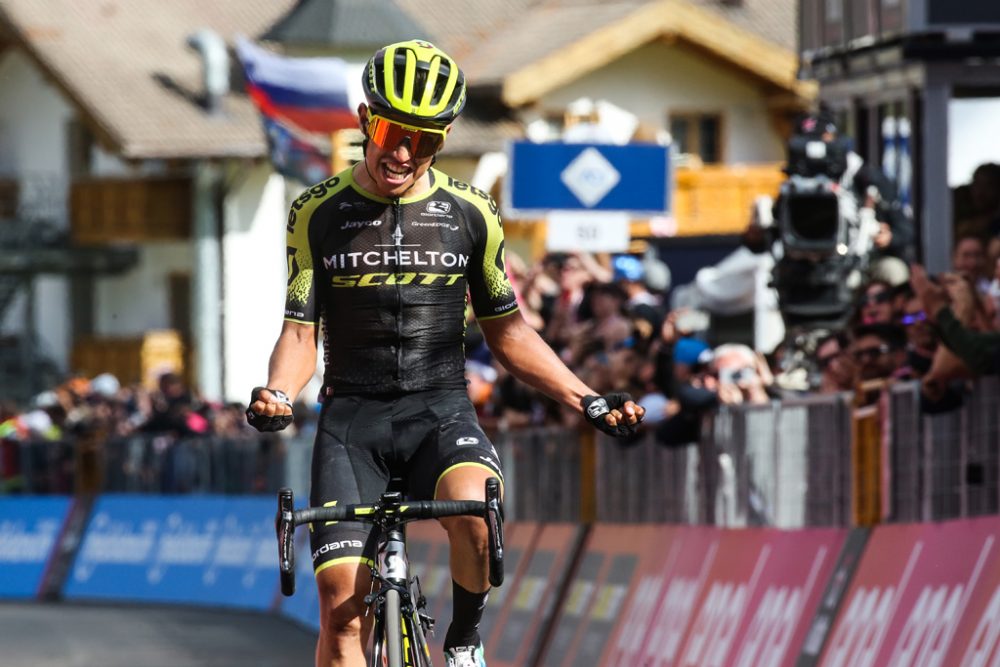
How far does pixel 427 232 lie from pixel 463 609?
1.20m

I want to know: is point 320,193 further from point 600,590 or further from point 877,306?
point 600,590

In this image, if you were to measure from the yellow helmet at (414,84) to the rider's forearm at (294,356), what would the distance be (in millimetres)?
793

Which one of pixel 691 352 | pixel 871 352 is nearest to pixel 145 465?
pixel 691 352

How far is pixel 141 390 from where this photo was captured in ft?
111

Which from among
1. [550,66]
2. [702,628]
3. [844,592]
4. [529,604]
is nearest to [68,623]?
[529,604]

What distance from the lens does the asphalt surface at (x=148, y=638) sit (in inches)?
690

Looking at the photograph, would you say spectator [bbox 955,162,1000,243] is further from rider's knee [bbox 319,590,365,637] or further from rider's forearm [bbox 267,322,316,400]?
rider's knee [bbox 319,590,365,637]

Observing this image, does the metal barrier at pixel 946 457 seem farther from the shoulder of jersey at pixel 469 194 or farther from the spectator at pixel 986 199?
the spectator at pixel 986 199

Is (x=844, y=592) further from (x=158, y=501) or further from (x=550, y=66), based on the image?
(x=550, y=66)

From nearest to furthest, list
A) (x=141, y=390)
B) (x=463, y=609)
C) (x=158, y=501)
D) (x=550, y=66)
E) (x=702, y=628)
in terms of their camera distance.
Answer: (x=463, y=609) < (x=702, y=628) < (x=158, y=501) < (x=141, y=390) < (x=550, y=66)

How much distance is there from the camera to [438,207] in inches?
344

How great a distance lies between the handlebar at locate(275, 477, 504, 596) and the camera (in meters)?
8.05

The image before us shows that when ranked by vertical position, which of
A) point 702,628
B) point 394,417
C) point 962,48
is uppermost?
point 962,48

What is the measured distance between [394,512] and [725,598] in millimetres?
3472
